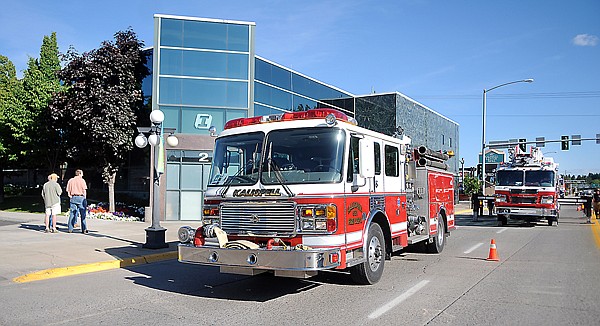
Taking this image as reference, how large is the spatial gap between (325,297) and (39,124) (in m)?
22.8

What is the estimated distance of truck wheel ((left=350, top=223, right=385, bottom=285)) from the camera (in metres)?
8.02

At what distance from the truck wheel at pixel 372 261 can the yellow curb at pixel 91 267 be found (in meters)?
5.30

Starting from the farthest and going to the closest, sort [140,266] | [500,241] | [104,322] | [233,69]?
[233,69]
[500,241]
[140,266]
[104,322]

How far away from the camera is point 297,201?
711 centimetres

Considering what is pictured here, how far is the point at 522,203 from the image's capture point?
70.3ft

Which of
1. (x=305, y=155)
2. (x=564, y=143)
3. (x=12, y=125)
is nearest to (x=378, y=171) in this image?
(x=305, y=155)

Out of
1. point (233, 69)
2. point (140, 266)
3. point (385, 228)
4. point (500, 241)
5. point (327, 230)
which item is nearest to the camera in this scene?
point (327, 230)

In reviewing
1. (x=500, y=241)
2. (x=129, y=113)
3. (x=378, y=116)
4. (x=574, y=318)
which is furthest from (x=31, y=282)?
(x=378, y=116)

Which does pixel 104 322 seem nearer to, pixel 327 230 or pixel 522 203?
pixel 327 230

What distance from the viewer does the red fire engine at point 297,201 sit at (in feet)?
23.0

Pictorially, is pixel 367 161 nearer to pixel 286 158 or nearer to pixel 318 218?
pixel 286 158

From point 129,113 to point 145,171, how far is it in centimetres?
323

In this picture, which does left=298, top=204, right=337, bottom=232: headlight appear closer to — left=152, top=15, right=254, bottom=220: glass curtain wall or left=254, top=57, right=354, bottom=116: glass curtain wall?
left=152, top=15, right=254, bottom=220: glass curtain wall

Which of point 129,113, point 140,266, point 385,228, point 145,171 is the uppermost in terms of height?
point 129,113
